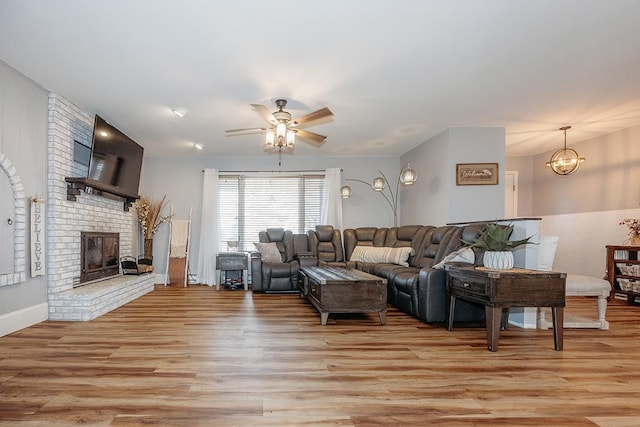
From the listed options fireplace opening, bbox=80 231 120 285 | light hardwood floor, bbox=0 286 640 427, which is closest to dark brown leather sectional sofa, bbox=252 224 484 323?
light hardwood floor, bbox=0 286 640 427

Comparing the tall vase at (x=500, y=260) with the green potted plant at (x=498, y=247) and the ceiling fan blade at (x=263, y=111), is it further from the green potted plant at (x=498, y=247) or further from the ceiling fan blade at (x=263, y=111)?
the ceiling fan blade at (x=263, y=111)

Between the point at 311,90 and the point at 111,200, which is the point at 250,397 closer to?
the point at 311,90

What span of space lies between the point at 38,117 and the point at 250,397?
3.64 metres

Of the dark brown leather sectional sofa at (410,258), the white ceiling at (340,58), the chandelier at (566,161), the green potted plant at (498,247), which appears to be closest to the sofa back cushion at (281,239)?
the dark brown leather sectional sofa at (410,258)

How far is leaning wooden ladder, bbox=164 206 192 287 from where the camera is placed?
21.3ft

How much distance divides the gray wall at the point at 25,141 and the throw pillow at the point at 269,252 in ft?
9.53

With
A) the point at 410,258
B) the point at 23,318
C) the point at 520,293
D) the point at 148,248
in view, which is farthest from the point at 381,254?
the point at 23,318

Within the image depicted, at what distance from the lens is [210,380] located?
7.40ft

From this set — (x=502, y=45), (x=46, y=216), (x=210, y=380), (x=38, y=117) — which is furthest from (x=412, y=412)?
(x=38, y=117)

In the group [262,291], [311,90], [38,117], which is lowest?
[262,291]

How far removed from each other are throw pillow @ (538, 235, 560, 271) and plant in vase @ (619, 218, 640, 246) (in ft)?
8.19

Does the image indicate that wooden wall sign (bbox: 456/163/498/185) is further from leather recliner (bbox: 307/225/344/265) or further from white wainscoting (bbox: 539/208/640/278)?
leather recliner (bbox: 307/225/344/265)

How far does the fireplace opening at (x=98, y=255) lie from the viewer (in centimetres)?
441

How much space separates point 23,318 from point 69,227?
1.08 m
